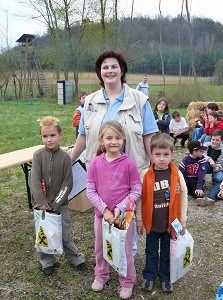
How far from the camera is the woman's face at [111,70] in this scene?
2.70m

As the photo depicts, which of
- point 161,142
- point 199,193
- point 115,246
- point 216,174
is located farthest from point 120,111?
point 216,174

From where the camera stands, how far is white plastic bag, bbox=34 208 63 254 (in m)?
2.90

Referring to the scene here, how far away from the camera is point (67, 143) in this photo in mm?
8898

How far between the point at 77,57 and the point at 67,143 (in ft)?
53.7

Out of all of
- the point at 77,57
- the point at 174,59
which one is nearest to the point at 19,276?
the point at 174,59

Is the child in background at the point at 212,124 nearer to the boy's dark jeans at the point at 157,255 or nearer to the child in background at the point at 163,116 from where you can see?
the child in background at the point at 163,116

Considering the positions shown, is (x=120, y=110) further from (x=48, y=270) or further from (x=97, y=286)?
(x=48, y=270)

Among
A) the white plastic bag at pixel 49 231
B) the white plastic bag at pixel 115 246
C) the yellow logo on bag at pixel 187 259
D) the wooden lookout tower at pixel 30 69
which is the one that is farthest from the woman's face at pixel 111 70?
the wooden lookout tower at pixel 30 69

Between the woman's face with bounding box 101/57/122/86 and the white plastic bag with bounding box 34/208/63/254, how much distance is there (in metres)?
1.20

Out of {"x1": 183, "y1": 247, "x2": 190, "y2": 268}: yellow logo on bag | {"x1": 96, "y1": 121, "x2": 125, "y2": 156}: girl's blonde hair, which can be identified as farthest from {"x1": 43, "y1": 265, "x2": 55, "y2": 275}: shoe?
{"x1": 96, "y1": 121, "x2": 125, "y2": 156}: girl's blonde hair

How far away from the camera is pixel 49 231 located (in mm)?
2898

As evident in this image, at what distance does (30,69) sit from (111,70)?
79.3ft

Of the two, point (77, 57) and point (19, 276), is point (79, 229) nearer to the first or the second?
point (19, 276)

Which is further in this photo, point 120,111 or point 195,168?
point 195,168
